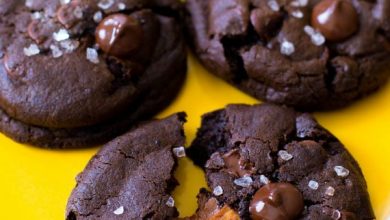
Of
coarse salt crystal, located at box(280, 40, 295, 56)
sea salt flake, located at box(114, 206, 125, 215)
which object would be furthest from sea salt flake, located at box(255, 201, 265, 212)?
coarse salt crystal, located at box(280, 40, 295, 56)

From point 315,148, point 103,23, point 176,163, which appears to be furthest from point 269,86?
point 103,23

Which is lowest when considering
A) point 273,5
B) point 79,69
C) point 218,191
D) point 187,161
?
point 187,161

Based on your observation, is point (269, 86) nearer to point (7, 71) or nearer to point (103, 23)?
point (103, 23)

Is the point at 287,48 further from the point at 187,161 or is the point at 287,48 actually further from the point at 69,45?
the point at 69,45

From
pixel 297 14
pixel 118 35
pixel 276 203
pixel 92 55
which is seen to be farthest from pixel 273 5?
pixel 276 203

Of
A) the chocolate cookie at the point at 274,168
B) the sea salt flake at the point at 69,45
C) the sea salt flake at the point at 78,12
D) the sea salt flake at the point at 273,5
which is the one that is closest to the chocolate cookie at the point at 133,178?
the chocolate cookie at the point at 274,168

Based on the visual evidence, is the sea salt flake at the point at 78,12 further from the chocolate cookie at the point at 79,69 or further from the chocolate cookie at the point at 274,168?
the chocolate cookie at the point at 274,168

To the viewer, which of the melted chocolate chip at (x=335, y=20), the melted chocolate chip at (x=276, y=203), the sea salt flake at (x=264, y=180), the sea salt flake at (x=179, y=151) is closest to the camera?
the melted chocolate chip at (x=276, y=203)
